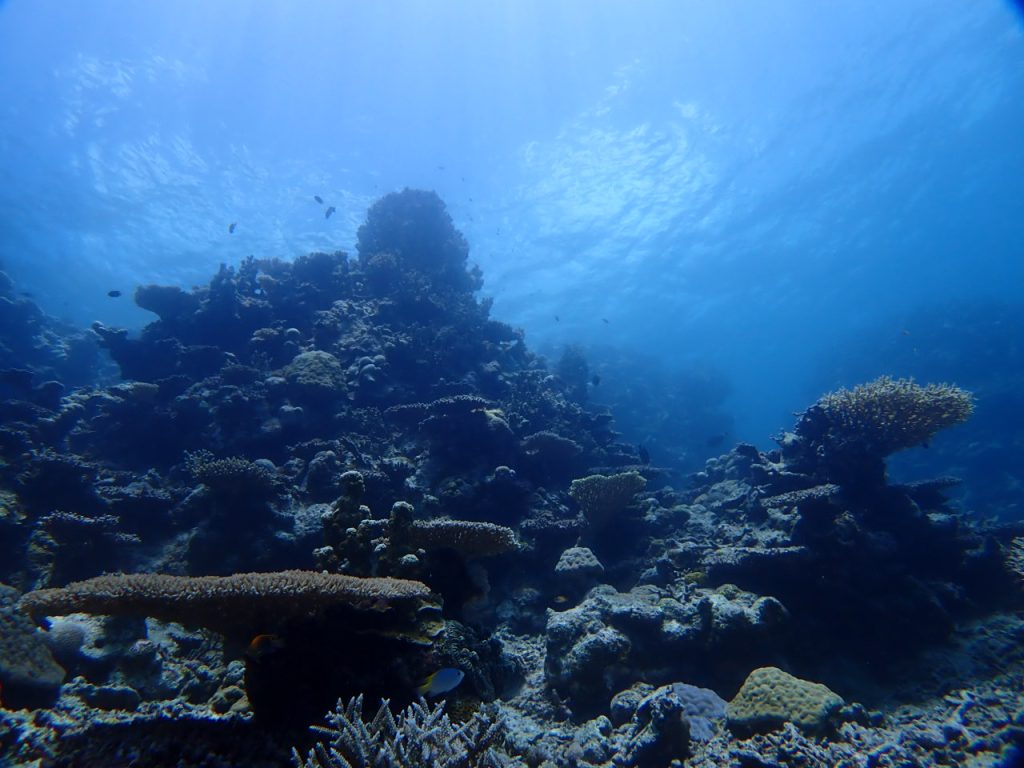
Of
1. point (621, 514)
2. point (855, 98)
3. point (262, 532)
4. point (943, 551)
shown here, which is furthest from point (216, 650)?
point (855, 98)

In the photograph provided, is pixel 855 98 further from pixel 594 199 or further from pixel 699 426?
pixel 699 426

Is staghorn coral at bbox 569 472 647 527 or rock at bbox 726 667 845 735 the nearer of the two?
rock at bbox 726 667 845 735

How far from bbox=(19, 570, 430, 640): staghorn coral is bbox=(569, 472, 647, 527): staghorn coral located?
19.5ft

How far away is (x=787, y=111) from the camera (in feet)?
88.4

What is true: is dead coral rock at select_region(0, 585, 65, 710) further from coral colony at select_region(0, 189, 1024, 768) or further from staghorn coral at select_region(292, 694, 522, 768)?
staghorn coral at select_region(292, 694, 522, 768)

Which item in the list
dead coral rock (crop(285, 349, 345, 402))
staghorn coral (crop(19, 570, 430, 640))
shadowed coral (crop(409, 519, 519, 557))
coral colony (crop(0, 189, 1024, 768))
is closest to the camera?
staghorn coral (crop(19, 570, 430, 640))

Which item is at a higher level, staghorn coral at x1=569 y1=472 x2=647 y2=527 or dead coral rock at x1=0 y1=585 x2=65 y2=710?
staghorn coral at x1=569 y1=472 x2=647 y2=527

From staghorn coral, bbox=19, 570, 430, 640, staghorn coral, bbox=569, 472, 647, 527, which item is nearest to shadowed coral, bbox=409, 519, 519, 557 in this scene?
staghorn coral, bbox=19, 570, 430, 640

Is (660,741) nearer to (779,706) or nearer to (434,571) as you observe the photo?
(779,706)

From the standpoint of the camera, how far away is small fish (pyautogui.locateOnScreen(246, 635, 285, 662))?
131 inches

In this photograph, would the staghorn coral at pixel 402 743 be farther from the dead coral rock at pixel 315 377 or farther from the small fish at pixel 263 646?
the dead coral rock at pixel 315 377

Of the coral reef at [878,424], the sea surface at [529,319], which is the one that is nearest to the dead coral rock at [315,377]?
the sea surface at [529,319]

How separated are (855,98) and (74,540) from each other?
37.4m

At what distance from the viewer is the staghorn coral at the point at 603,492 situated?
914cm
